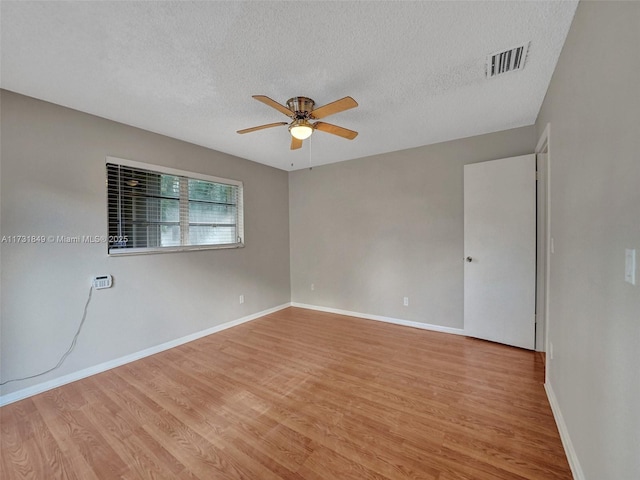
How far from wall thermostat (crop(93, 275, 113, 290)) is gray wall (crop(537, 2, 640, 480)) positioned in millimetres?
3661

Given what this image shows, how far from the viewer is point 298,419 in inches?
74.7

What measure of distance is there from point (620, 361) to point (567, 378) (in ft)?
2.84

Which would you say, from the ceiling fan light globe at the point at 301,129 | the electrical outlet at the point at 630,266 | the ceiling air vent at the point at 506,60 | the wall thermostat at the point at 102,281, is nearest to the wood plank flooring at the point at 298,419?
the wall thermostat at the point at 102,281

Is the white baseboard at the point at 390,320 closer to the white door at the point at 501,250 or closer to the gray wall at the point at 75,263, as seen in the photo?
the white door at the point at 501,250

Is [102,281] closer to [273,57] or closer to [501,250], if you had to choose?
[273,57]

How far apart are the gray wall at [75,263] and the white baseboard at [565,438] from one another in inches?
143

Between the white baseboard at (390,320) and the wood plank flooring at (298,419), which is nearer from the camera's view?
the wood plank flooring at (298,419)

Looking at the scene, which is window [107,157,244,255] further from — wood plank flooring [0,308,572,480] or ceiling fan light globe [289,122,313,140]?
ceiling fan light globe [289,122,313,140]

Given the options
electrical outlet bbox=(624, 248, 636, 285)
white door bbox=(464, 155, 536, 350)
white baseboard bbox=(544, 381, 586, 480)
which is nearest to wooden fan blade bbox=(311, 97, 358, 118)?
electrical outlet bbox=(624, 248, 636, 285)

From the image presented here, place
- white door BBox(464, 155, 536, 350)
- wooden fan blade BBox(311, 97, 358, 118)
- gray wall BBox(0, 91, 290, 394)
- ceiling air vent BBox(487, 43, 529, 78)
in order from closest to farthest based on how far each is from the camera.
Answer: ceiling air vent BBox(487, 43, 529, 78), wooden fan blade BBox(311, 97, 358, 118), gray wall BBox(0, 91, 290, 394), white door BBox(464, 155, 536, 350)

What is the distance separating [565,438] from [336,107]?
2.62 m

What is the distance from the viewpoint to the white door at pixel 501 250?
2.88 meters

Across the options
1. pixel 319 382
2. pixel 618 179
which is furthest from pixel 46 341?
pixel 618 179

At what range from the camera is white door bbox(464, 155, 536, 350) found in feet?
9.45
